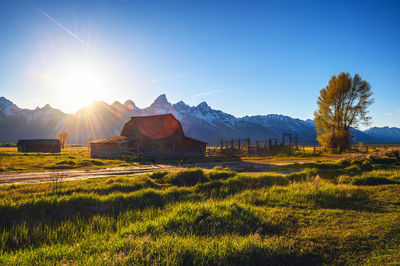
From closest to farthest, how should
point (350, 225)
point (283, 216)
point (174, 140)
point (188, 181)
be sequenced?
point (350, 225) < point (283, 216) < point (188, 181) < point (174, 140)

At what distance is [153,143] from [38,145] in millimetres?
55611

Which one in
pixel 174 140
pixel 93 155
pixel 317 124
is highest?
pixel 317 124

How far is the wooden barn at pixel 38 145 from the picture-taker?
64081 millimetres

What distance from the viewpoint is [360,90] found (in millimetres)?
36656

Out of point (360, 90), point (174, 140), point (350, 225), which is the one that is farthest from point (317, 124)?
point (350, 225)

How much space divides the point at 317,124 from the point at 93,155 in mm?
44913

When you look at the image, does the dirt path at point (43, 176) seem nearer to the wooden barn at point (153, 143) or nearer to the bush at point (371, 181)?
the bush at point (371, 181)

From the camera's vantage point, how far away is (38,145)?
65000 millimetres

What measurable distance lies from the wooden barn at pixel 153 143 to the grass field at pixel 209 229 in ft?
80.6

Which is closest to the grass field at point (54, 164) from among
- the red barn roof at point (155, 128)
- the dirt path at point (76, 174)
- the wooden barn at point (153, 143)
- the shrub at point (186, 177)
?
the dirt path at point (76, 174)

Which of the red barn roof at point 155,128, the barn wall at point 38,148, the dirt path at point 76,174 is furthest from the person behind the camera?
the barn wall at point 38,148

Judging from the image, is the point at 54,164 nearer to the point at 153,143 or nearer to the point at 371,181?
the point at 153,143

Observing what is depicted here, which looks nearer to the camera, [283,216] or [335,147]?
[283,216]

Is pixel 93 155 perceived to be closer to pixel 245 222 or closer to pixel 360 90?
pixel 245 222
